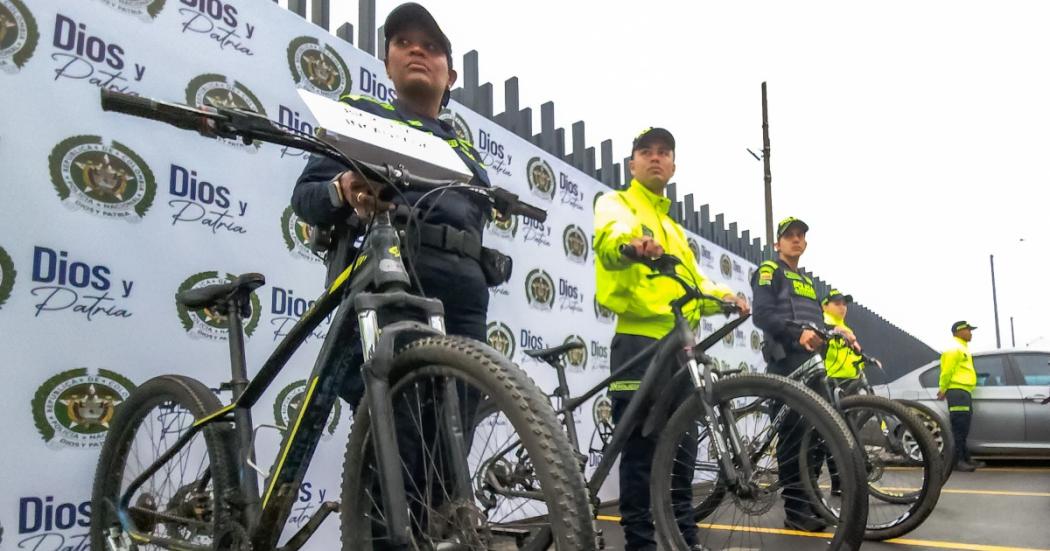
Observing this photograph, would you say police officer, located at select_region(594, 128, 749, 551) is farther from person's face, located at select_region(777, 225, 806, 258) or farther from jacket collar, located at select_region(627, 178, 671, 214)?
person's face, located at select_region(777, 225, 806, 258)

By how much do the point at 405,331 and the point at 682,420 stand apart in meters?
1.36

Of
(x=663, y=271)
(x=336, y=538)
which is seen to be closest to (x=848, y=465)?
(x=663, y=271)

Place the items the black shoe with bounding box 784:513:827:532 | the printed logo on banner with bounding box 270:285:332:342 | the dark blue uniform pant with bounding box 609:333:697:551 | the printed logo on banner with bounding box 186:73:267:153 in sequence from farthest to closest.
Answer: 1. the black shoe with bounding box 784:513:827:532
2. the printed logo on banner with bounding box 270:285:332:342
3. the printed logo on banner with bounding box 186:73:267:153
4. the dark blue uniform pant with bounding box 609:333:697:551

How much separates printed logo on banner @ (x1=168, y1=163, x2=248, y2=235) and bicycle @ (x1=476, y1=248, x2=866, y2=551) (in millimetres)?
1525

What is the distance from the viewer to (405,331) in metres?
1.36

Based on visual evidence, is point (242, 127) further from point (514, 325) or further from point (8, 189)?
point (514, 325)

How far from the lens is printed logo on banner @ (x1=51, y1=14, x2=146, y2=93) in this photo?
2275mm

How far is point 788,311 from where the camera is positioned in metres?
3.89

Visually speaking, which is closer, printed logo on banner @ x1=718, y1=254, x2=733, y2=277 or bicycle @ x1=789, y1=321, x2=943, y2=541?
bicycle @ x1=789, y1=321, x2=943, y2=541

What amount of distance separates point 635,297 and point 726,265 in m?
4.80

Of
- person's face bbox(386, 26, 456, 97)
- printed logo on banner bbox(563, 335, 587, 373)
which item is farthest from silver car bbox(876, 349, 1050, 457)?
person's face bbox(386, 26, 456, 97)

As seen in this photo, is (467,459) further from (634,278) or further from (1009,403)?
(1009,403)

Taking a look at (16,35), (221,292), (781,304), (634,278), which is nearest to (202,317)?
(221,292)

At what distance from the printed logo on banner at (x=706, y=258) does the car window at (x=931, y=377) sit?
9.10 feet
